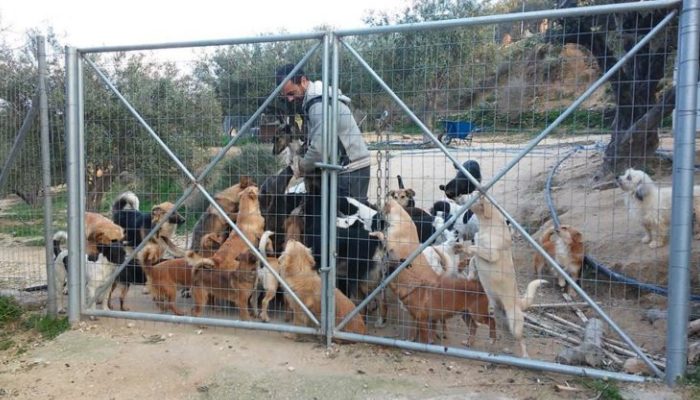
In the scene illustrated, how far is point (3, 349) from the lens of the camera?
5211 mm

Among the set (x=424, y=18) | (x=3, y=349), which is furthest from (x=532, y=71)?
(x=424, y=18)

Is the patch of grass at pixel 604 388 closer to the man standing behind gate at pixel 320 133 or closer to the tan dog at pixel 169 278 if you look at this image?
the man standing behind gate at pixel 320 133

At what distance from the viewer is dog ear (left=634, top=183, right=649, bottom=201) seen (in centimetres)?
774

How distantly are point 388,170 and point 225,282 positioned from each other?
7.02 feet

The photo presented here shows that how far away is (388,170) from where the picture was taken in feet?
16.0

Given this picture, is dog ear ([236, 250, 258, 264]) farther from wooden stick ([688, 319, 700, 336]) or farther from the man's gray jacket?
wooden stick ([688, 319, 700, 336])

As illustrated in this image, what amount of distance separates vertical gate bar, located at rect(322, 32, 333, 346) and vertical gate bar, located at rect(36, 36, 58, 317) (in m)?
2.92

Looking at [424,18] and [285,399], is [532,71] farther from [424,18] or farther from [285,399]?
[424,18]

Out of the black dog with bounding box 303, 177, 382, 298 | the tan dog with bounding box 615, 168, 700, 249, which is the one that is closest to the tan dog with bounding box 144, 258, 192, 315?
the black dog with bounding box 303, 177, 382, 298

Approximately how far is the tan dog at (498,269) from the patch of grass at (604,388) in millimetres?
663

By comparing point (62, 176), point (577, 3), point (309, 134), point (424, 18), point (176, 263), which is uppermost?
point (424, 18)

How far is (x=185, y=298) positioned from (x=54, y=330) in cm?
140

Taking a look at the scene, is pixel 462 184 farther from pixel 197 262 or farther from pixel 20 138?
pixel 20 138

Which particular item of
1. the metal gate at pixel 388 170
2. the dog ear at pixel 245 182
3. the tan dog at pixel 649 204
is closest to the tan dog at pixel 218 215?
the dog ear at pixel 245 182
